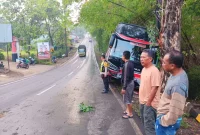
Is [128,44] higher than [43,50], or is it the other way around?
[128,44]

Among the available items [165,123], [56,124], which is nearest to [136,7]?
[56,124]

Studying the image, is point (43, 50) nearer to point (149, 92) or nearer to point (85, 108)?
point (85, 108)

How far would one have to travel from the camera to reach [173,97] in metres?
2.55

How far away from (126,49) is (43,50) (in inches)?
1001

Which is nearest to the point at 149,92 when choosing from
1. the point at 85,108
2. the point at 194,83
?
the point at 85,108

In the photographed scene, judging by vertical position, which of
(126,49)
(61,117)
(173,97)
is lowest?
(61,117)

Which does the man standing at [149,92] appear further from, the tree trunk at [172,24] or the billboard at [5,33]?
the billboard at [5,33]

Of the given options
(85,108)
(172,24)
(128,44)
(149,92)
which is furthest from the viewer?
(128,44)

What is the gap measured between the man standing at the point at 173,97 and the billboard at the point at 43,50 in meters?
32.1

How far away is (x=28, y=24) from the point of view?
39.0 metres

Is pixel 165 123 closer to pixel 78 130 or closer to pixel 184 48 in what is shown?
pixel 78 130

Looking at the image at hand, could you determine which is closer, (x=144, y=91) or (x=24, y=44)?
(x=144, y=91)

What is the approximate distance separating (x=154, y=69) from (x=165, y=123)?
1290 millimetres

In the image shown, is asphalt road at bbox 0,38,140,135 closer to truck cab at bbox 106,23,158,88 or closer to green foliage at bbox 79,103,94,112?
green foliage at bbox 79,103,94,112
